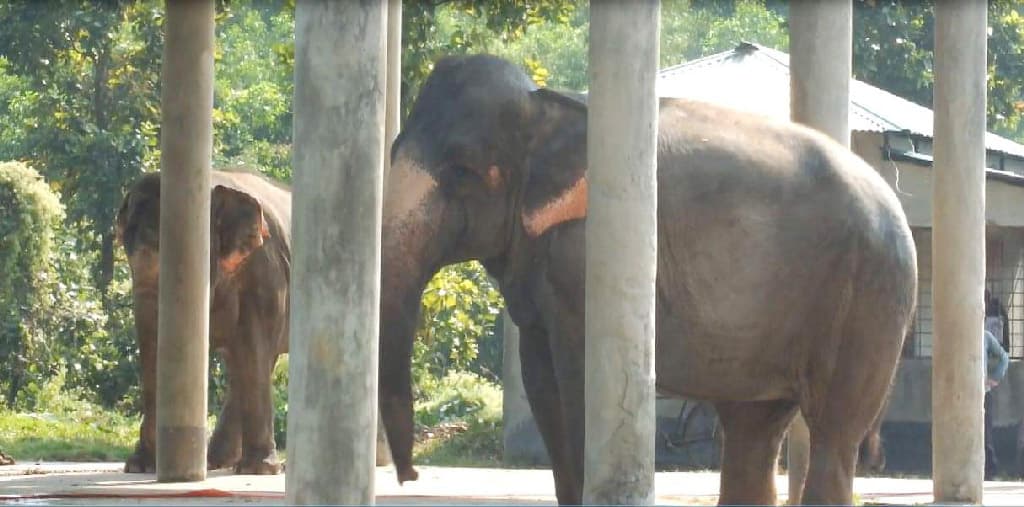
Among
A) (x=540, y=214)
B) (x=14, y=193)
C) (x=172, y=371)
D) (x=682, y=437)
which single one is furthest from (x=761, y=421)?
(x=14, y=193)

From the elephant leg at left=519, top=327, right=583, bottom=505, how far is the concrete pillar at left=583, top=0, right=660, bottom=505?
1.51 m

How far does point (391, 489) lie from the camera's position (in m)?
11.5

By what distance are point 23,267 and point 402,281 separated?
1438 centimetres

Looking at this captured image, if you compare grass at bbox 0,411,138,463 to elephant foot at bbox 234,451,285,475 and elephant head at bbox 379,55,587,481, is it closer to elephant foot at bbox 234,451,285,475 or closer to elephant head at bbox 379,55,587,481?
elephant foot at bbox 234,451,285,475

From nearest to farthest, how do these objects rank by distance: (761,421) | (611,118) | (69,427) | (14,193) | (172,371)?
(611,118), (761,421), (172,371), (69,427), (14,193)

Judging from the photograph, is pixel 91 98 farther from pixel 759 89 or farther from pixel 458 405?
pixel 759 89

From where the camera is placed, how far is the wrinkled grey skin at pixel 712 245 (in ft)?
31.1

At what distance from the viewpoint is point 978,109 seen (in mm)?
10883

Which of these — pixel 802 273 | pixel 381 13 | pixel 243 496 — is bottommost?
pixel 243 496

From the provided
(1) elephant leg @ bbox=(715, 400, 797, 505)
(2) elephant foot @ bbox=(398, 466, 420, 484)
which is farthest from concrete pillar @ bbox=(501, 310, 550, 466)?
(2) elephant foot @ bbox=(398, 466, 420, 484)

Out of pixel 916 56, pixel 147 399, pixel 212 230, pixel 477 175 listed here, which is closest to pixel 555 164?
pixel 477 175

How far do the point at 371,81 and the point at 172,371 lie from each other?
14.4 feet

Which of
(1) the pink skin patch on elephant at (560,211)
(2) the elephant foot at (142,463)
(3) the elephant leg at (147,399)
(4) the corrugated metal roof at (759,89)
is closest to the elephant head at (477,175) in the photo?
(1) the pink skin patch on elephant at (560,211)

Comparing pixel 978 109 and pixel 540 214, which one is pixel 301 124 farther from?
pixel 978 109
